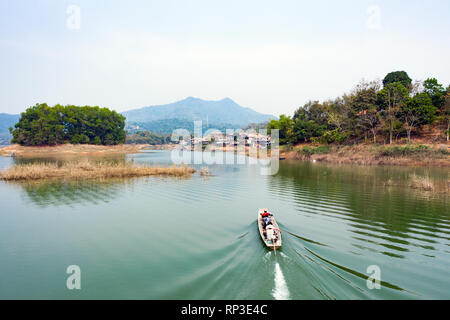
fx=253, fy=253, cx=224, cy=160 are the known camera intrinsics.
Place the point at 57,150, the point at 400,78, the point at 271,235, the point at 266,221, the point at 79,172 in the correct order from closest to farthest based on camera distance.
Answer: the point at 271,235, the point at 266,221, the point at 79,172, the point at 400,78, the point at 57,150

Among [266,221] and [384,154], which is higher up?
[384,154]

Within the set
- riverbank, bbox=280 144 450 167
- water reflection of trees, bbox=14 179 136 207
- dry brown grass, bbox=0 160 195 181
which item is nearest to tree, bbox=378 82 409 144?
riverbank, bbox=280 144 450 167

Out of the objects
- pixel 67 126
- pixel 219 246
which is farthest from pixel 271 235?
pixel 67 126

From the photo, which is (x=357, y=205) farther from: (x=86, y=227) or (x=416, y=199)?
(x=86, y=227)

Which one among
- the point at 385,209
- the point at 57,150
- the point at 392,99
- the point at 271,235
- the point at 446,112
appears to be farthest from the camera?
the point at 57,150

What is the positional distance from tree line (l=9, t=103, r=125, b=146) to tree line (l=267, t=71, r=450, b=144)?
248ft

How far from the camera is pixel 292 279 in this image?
7.23m

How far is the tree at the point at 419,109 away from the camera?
45906 mm

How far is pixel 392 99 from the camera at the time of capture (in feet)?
161

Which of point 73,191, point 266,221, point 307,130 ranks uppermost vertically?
point 307,130

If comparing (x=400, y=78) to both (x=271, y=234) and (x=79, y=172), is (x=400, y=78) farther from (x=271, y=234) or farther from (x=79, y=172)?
(x=79, y=172)

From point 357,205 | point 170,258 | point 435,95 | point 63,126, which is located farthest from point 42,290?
point 63,126

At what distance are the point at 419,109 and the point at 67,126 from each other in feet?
339

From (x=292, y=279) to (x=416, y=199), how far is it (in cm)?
1512
